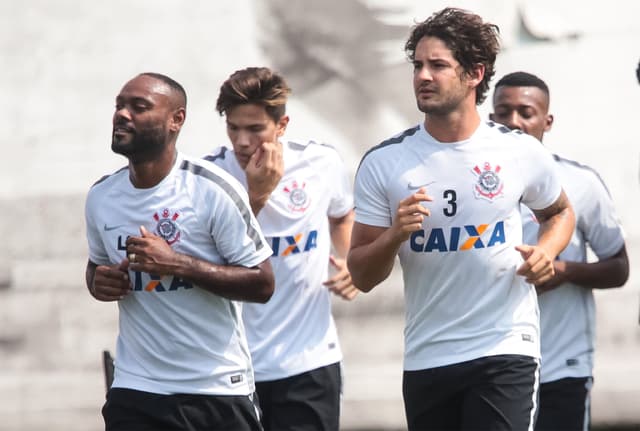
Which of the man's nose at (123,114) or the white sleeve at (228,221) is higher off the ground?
the man's nose at (123,114)

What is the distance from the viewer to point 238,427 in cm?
520

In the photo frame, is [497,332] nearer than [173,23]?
Yes

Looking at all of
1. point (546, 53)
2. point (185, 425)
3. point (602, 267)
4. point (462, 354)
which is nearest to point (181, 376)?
point (185, 425)

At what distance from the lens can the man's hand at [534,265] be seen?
16.5 feet

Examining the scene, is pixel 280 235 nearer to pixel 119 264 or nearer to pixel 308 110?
pixel 119 264

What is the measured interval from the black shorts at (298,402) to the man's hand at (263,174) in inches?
30.1

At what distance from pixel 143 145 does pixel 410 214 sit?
1.04m

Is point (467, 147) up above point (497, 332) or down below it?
above

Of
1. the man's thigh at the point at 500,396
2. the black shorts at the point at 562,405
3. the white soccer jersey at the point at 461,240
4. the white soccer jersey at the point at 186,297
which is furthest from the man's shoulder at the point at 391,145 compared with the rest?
the black shorts at the point at 562,405

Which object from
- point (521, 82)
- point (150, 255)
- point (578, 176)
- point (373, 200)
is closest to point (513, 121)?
point (521, 82)

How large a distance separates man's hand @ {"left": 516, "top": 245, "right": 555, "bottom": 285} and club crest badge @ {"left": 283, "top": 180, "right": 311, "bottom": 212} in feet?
4.87

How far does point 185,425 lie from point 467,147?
4.68 ft

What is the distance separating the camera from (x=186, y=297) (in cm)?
517

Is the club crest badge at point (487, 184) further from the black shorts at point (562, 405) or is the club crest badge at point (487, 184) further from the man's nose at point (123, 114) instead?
the black shorts at point (562, 405)
